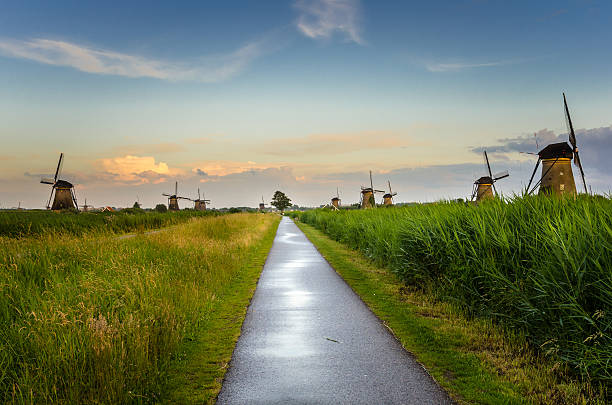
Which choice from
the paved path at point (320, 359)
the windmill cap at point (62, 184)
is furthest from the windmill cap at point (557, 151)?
the windmill cap at point (62, 184)

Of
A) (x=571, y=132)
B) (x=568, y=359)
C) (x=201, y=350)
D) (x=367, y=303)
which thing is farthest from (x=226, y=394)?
(x=571, y=132)

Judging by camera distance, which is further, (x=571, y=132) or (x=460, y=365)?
(x=571, y=132)

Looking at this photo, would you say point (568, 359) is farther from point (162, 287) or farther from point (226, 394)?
point (162, 287)

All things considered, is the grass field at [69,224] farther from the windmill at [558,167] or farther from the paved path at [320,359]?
the windmill at [558,167]

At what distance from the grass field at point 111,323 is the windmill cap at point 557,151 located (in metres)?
35.4

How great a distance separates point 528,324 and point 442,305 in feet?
10.5

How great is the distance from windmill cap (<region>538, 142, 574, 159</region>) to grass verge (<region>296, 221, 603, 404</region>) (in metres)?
33.9

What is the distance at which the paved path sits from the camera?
4820mm

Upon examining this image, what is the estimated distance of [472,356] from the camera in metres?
6.18

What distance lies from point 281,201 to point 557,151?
136815 mm

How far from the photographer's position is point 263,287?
11852 millimetres

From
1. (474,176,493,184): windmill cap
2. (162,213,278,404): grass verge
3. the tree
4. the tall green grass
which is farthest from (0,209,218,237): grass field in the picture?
the tree

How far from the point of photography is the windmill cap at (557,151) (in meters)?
35.9

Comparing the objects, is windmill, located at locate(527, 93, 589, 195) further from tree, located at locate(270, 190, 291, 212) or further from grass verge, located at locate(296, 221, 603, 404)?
tree, located at locate(270, 190, 291, 212)
